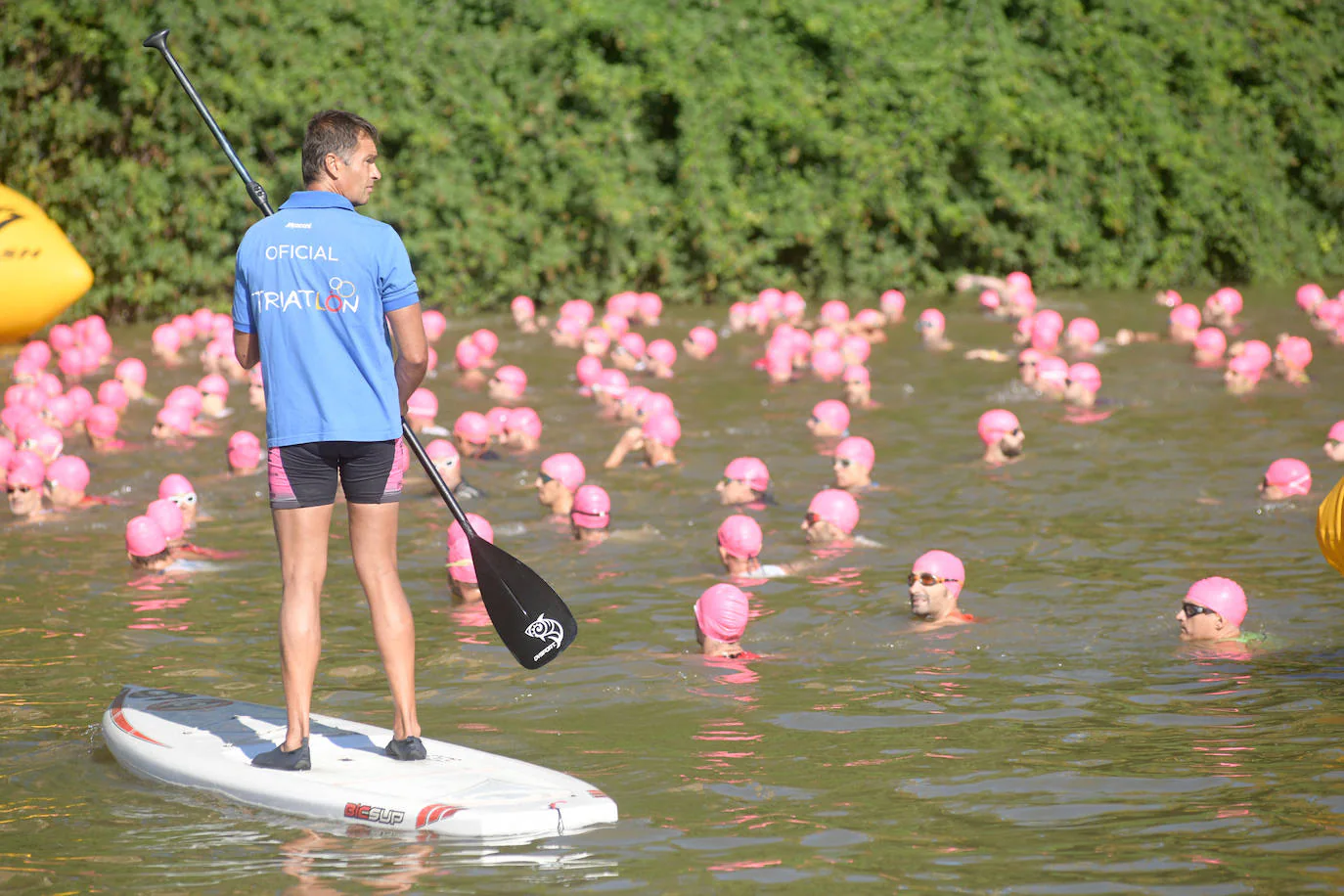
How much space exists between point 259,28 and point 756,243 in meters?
6.35

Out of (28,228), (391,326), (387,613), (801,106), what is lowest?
(387,613)

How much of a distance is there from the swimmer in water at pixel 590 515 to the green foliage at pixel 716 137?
9265 mm

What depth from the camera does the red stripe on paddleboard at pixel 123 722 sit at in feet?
19.2

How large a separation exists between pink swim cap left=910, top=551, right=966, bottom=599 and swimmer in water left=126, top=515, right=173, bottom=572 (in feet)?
14.5

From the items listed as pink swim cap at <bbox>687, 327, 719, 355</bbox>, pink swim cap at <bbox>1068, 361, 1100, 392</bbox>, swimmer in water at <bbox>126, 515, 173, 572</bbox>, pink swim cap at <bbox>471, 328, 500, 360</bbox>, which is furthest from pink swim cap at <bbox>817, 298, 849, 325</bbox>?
swimmer in water at <bbox>126, 515, 173, 572</bbox>

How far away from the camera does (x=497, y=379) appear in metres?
14.3

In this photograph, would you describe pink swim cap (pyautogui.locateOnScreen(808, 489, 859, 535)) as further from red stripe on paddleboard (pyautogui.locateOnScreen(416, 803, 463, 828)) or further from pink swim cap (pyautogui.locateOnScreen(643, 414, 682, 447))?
red stripe on paddleboard (pyautogui.locateOnScreen(416, 803, 463, 828))

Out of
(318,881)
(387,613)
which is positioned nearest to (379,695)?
(387,613)

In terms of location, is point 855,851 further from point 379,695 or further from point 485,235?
A: point 485,235

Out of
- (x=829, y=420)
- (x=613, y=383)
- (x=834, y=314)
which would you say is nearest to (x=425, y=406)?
(x=613, y=383)

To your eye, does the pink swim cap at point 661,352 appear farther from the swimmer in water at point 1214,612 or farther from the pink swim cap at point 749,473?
the swimmer in water at point 1214,612

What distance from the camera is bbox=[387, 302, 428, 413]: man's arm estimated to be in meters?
5.29

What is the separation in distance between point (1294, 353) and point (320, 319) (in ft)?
36.6

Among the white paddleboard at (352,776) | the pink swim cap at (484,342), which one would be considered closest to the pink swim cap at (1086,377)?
the pink swim cap at (484,342)
